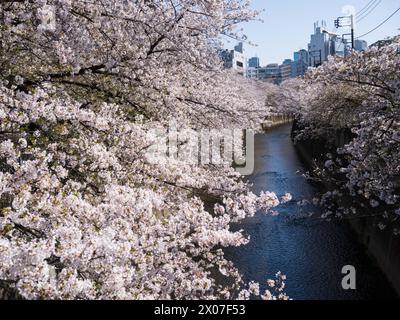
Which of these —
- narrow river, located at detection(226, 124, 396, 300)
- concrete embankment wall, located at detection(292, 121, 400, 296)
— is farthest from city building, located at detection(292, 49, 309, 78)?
concrete embankment wall, located at detection(292, 121, 400, 296)

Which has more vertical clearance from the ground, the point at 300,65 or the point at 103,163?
the point at 300,65

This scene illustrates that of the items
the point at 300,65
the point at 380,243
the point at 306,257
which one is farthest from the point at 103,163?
the point at 300,65

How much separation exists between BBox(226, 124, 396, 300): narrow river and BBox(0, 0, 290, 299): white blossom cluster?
4.62 metres

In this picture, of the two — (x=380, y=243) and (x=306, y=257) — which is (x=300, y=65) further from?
(x=380, y=243)

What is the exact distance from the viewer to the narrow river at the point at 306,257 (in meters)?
13.9

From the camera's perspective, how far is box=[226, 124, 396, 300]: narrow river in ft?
45.6

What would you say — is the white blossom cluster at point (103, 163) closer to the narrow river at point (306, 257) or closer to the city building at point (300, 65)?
the narrow river at point (306, 257)

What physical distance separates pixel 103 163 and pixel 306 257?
11205 mm

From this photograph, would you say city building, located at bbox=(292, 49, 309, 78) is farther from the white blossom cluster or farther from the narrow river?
the white blossom cluster

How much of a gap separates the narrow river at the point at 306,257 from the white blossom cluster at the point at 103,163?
4616 millimetres

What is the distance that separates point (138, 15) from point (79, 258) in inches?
224

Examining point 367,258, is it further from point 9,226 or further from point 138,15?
point 9,226

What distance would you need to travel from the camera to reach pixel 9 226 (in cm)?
465

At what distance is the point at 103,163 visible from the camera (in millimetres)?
7594
